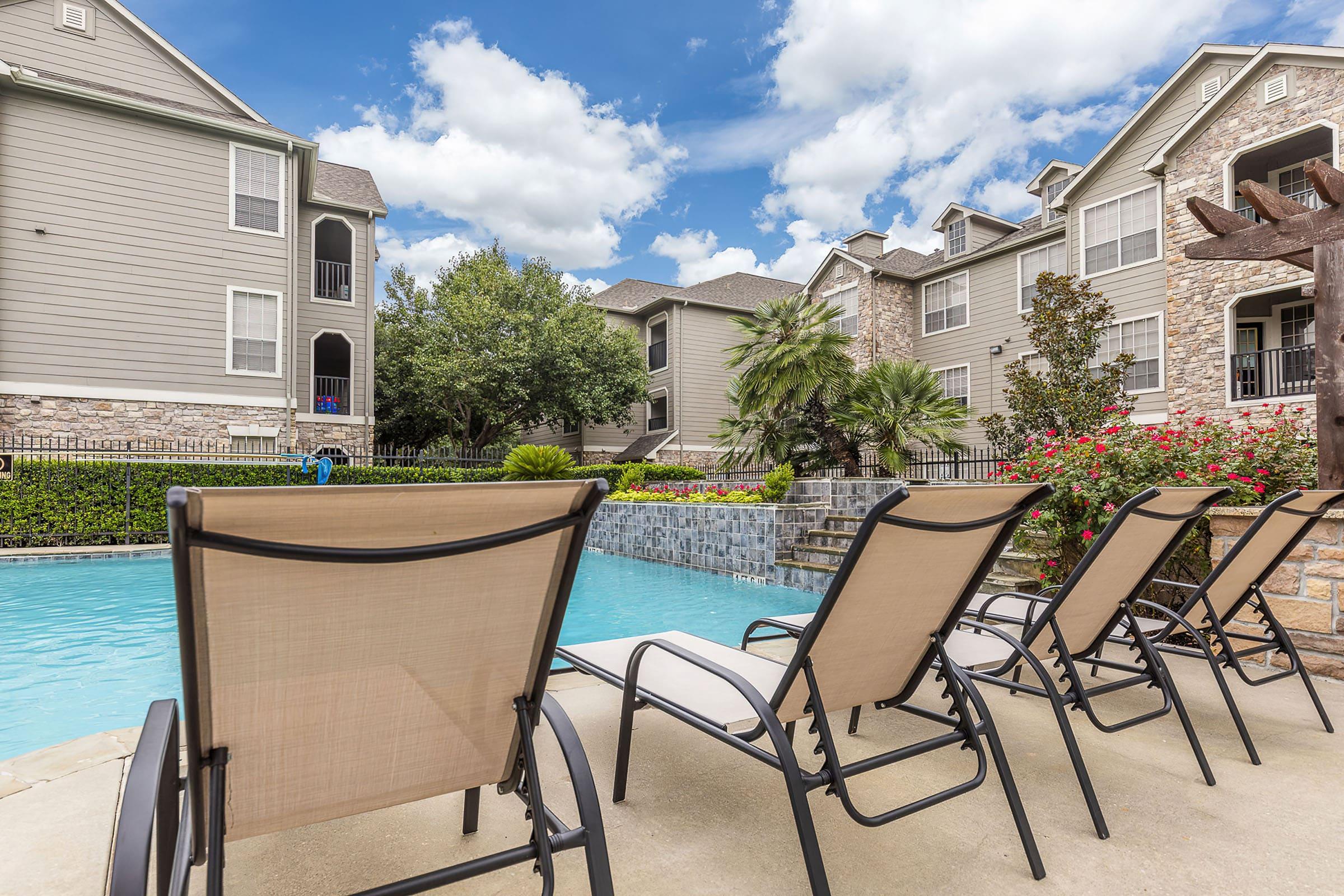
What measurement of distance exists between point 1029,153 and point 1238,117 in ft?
46.6

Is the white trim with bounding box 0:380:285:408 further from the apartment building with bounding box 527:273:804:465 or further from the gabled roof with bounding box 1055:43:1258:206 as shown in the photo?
the gabled roof with bounding box 1055:43:1258:206

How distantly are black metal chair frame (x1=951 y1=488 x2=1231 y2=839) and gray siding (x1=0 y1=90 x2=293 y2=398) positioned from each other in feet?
46.6

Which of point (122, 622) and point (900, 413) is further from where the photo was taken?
point (900, 413)

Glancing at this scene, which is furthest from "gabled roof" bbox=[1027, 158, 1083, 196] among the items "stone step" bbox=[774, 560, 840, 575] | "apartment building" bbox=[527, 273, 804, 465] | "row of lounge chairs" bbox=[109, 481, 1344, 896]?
"row of lounge chairs" bbox=[109, 481, 1344, 896]

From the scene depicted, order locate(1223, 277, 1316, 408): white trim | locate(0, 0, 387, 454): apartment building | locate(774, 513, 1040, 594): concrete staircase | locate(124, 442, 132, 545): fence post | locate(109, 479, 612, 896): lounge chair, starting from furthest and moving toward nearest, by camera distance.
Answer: locate(0, 0, 387, 454): apartment building < locate(1223, 277, 1316, 408): white trim < locate(124, 442, 132, 545): fence post < locate(774, 513, 1040, 594): concrete staircase < locate(109, 479, 612, 896): lounge chair

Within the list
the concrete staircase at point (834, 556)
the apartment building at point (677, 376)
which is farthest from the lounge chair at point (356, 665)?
the apartment building at point (677, 376)

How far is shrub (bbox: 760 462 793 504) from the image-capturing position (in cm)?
847

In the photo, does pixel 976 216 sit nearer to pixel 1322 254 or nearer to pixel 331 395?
pixel 1322 254

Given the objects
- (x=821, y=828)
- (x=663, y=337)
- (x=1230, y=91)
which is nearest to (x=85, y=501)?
(x=821, y=828)

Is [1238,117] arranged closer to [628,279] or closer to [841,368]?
[841,368]

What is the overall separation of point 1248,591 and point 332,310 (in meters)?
16.2

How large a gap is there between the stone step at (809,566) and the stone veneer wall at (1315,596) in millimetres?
3723

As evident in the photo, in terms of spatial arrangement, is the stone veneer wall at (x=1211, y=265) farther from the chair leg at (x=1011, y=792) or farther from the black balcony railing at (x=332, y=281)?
the black balcony railing at (x=332, y=281)

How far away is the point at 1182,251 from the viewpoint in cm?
1020
